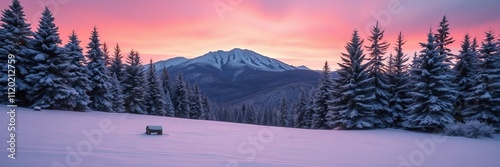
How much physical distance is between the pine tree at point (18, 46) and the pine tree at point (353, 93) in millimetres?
22060

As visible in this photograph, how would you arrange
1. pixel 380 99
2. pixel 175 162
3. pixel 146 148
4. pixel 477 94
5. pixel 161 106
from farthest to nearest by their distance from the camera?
pixel 161 106
pixel 380 99
pixel 477 94
pixel 146 148
pixel 175 162

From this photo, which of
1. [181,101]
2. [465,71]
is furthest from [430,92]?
[181,101]

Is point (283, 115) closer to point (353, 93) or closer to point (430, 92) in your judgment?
point (353, 93)

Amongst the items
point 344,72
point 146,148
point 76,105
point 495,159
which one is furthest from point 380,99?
point 76,105

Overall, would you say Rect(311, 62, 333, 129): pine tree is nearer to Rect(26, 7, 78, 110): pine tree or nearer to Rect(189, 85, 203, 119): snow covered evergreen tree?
Rect(26, 7, 78, 110): pine tree

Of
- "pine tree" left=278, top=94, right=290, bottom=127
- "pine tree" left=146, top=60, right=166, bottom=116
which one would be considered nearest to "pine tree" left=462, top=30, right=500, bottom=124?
"pine tree" left=146, top=60, right=166, bottom=116

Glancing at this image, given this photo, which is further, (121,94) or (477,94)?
(121,94)

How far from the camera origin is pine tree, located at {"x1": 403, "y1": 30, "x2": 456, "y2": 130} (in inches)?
690

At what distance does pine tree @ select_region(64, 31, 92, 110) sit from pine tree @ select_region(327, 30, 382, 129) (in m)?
19.2

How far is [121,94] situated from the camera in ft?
101

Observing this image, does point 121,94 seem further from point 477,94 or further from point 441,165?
point 477,94

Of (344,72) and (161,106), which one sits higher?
(344,72)

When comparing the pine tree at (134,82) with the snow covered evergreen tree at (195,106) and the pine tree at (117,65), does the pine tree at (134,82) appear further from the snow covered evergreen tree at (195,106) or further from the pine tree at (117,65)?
the snow covered evergreen tree at (195,106)

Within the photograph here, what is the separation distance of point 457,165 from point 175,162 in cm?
743
